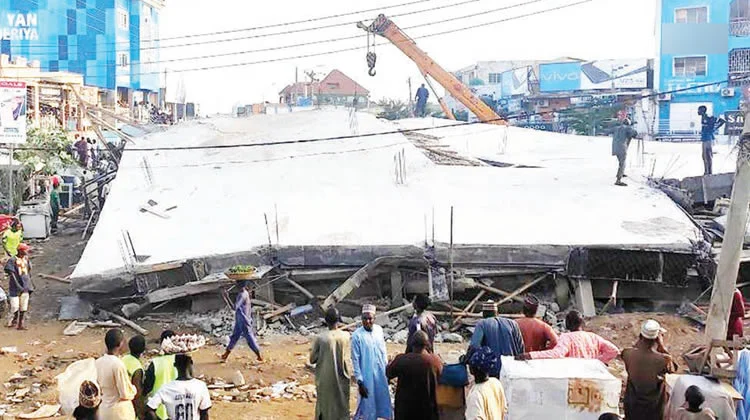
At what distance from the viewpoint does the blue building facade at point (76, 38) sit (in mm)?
49344

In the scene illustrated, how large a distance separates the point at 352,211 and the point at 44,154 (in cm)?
1384

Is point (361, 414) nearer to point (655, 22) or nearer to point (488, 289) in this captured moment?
point (488, 289)

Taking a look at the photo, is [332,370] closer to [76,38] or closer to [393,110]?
[393,110]

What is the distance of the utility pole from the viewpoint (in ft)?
23.8

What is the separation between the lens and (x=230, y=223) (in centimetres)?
1352

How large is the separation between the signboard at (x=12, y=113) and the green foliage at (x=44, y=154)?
4.84 m

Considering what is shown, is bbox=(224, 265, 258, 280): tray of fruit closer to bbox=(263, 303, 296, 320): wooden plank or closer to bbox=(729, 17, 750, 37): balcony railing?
bbox=(263, 303, 296, 320): wooden plank

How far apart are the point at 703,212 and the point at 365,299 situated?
6526mm

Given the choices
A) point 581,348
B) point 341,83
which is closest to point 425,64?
point 581,348

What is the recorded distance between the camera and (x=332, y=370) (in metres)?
6.78

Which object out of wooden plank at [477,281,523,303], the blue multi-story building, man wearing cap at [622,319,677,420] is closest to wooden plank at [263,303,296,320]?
wooden plank at [477,281,523,303]

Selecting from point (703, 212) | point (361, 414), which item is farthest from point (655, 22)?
point (361, 414)

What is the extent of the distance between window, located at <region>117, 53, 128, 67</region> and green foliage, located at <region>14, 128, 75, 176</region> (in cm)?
2838

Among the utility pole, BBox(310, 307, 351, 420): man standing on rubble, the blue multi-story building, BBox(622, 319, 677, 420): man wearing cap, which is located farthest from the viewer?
the blue multi-story building
